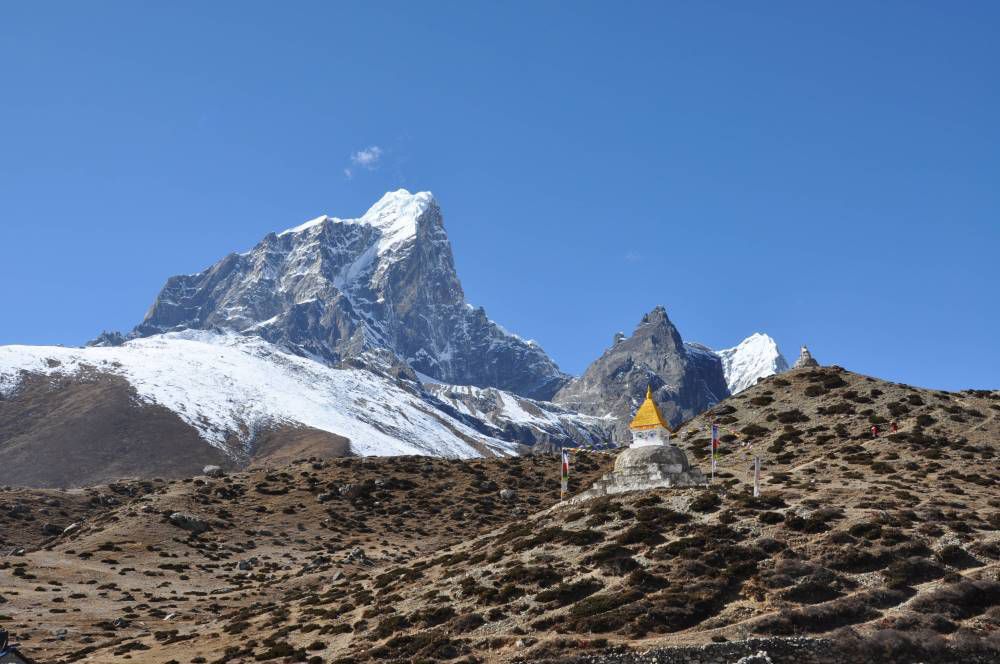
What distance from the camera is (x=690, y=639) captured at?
40719mm

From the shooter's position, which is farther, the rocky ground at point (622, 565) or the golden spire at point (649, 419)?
the golden spire at point (649, 419)

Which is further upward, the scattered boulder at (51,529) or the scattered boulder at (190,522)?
the scattered boulder at (51,529)

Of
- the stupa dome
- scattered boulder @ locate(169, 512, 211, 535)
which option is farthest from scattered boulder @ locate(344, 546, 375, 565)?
the stupa dome

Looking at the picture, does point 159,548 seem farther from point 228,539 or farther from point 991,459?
point 991,459

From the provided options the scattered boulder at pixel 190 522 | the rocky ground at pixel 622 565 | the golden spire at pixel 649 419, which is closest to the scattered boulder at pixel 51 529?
the rocky ground at pixel 622 565

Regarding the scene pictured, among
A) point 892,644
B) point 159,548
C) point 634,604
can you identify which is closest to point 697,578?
point 634,604

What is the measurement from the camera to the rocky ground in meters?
43.2

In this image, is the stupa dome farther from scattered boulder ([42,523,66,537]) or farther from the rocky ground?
scattered boulder ([42,523,66,537])

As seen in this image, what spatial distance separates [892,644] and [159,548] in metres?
93.7

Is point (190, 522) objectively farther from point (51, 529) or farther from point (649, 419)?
point (649, 419)

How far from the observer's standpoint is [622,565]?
5372 cm

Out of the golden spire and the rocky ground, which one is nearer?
the rocky ground

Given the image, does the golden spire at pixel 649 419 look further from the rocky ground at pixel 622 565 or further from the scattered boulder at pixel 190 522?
the scattered boulder at pixel 190 522

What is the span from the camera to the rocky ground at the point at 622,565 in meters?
43.2
